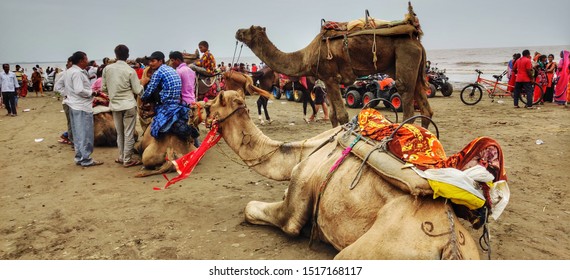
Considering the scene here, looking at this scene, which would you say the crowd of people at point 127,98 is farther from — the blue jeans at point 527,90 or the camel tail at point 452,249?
the blue jeans at point 527,90

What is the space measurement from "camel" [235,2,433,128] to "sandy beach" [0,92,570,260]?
177 cm

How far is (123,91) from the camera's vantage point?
6.92 m

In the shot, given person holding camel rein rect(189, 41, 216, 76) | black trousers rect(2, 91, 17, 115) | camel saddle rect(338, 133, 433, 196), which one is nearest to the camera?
camel saddle rect(338, 133, 433, 196)

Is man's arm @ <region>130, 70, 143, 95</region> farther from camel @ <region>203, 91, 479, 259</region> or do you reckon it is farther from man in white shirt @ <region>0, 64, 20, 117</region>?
man in white shirt @ <region>0, 64, 20, 117</region>

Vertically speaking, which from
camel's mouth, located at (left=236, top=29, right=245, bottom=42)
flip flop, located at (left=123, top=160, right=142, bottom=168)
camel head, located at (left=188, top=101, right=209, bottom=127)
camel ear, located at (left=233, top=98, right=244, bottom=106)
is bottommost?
flip flop, located at (left=123, top=160, right=142, bottom=168)

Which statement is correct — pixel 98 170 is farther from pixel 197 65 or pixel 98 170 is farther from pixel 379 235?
pixel 379 235

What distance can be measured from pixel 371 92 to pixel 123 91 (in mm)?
9976

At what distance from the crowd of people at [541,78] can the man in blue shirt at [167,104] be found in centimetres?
1150

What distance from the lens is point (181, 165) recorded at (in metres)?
4.40

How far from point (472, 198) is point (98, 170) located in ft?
20.7

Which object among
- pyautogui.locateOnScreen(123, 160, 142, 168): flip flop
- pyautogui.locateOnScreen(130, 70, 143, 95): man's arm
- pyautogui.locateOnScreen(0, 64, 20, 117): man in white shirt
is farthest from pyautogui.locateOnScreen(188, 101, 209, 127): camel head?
pyautogui.locateOnScreen(0, 64, 20, 117): man in white shirt

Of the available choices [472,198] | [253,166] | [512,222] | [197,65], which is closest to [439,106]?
[197,65]

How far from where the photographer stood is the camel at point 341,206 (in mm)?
2498

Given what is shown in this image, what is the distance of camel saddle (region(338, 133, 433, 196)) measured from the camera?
103 inches
